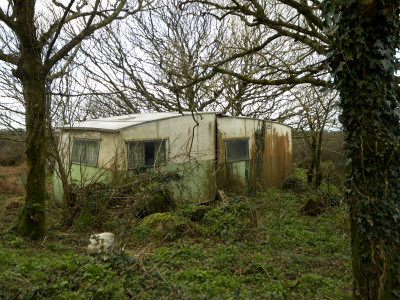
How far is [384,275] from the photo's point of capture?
3.45 m

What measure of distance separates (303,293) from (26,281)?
371cm

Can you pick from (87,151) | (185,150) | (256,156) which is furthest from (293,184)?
(87,151)

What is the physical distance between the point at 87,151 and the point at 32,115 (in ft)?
11.1

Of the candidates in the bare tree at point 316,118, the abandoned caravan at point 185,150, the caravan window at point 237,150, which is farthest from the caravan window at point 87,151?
the bare tree at point 316,118

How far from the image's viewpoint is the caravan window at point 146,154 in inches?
358

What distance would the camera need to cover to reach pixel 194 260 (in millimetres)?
5805

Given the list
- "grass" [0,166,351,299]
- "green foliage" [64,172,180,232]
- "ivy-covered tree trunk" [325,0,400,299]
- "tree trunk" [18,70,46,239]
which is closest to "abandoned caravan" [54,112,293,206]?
"green foliage" [64,172,180,232]

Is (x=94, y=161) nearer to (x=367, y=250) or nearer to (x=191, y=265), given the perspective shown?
(x=191, y=265)

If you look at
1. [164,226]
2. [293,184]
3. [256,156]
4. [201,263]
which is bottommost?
[201,263]

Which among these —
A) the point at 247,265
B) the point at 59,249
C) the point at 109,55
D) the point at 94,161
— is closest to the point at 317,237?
the point at 247,265

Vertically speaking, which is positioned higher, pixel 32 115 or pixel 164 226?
pixel 32 115

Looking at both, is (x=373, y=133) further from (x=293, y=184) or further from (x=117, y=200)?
(x=293, y=184)

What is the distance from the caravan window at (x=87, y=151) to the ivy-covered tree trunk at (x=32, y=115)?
260 cm

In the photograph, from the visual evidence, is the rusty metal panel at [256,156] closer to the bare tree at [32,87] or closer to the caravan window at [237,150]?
the caravan window at [237,150]
